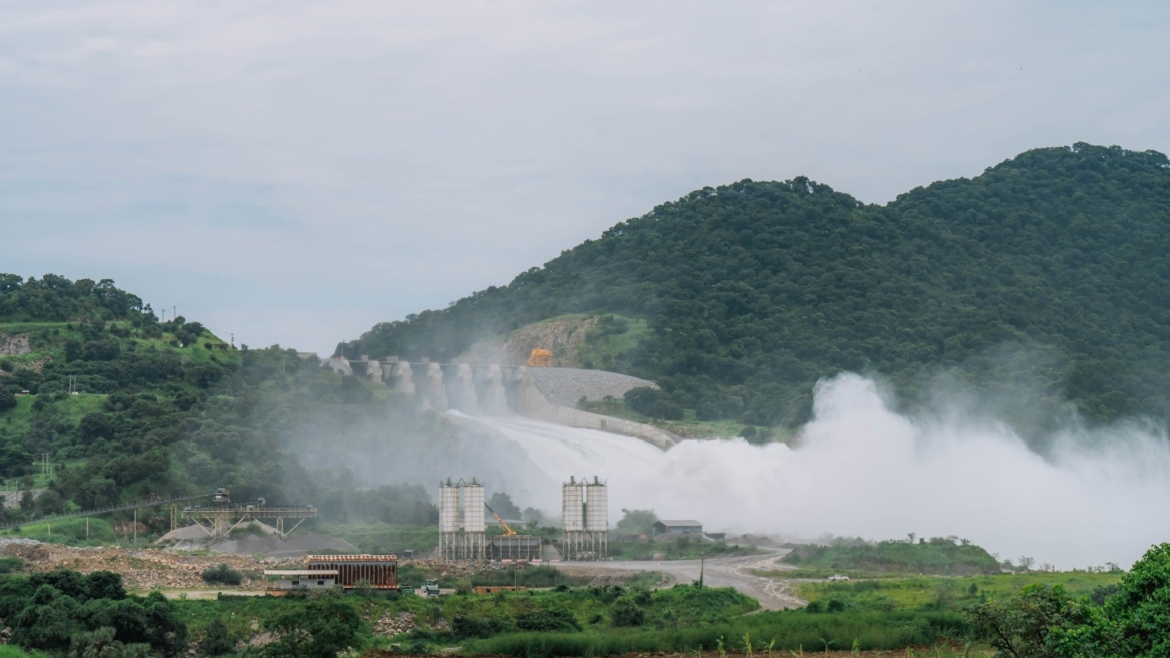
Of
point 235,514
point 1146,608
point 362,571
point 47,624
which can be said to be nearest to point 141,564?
point 362,571

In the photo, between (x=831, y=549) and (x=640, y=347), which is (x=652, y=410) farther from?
(x=831, y=549)

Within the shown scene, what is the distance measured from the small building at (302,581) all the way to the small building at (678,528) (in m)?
31.8

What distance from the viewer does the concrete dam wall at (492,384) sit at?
130 m

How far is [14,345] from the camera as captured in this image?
11806cm

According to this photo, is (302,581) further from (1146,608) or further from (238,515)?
(1146,608)

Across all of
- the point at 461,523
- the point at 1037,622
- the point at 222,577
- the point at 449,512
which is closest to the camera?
the point at 1037,622

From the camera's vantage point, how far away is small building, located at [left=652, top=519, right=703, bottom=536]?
90.3m

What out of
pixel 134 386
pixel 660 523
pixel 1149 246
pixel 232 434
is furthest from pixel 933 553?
pixel 1149 246

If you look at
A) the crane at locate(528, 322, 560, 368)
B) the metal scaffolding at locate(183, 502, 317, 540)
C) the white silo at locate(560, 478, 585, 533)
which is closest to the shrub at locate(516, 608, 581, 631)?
the metal scaffolding at locate(183, 502, 317, 540)

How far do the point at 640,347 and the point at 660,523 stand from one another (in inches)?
2229

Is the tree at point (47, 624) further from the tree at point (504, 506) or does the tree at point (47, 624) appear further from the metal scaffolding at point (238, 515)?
the tree at point (504, 506)

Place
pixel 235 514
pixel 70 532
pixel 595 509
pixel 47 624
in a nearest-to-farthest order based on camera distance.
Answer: pixel 47 624, pixel 70 532, pixel 235 514, pixel 595 509

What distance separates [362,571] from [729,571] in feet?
62.4

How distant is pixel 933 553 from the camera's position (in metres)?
77.2
